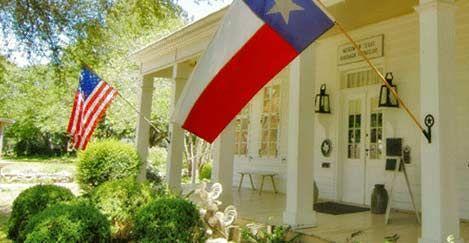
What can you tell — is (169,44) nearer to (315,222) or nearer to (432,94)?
(315,222)

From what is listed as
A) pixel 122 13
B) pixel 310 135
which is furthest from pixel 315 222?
pixel 122 13

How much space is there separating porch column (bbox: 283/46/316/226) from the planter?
1.56 meters

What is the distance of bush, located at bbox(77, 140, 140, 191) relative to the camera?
28.7 feet

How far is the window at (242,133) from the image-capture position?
10120mm

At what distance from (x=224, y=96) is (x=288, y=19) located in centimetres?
75

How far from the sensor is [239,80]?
10.4ft

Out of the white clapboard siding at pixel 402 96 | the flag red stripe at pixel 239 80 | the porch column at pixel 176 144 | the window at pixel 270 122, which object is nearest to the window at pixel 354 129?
the white clapboard siding at pixel 402 96

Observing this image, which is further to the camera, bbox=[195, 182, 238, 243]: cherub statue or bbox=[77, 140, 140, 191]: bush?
bbox=[77, 140, 140, 191]: bush

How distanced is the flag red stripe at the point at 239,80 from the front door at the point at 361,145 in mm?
4179

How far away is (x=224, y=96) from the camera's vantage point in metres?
3.22

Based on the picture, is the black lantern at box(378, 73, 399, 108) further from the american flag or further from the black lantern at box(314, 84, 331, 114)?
the american flag

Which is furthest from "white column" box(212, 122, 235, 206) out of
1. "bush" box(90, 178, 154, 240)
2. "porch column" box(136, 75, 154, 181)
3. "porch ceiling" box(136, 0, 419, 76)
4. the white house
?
"porch column" box(136, 75, 154, 181)

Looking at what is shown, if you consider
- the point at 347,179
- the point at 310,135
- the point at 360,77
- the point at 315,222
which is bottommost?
the point at 315,222

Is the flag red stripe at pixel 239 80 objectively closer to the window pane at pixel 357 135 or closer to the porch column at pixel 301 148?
the porch column at pixel 301 148
